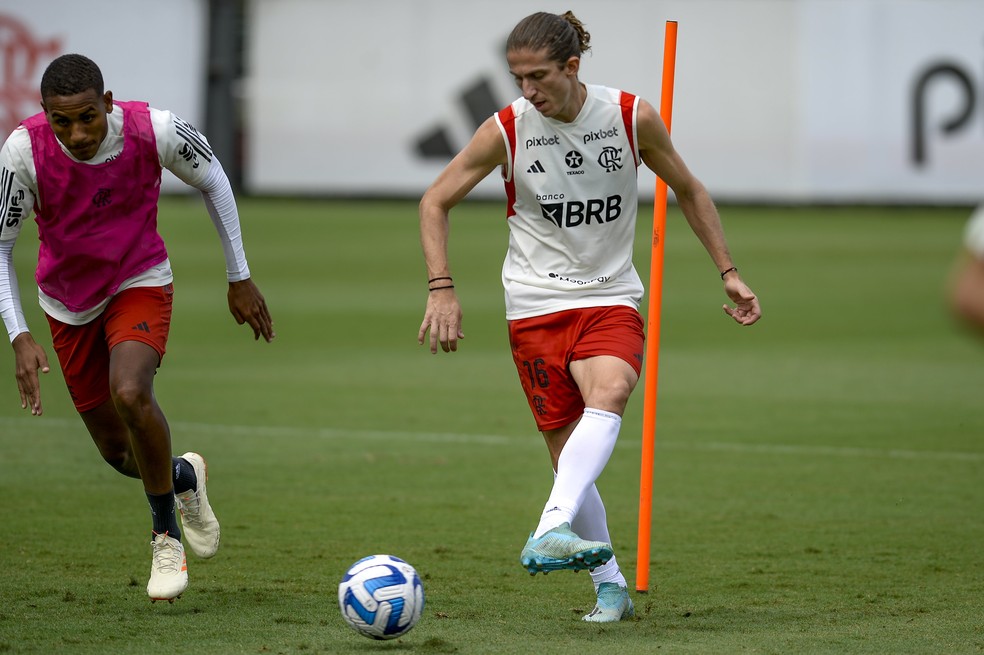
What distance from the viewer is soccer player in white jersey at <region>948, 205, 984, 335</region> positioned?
3168 mm

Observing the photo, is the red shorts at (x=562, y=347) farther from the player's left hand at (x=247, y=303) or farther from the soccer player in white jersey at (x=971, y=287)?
the soccer player in white jersey at (x=971, y=287)

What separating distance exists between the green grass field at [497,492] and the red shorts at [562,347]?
0.86m

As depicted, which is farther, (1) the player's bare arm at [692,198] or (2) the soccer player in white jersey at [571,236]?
(1) the player's bare arm at [692,198]

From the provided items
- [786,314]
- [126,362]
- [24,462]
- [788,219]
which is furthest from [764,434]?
[788,219]

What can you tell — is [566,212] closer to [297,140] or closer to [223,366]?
[223,366]

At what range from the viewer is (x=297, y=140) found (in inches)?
1203

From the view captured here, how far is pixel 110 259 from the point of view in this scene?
6371 mm

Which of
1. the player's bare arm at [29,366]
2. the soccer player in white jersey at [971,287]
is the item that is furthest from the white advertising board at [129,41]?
the soccer player in white jersey at [971,287]

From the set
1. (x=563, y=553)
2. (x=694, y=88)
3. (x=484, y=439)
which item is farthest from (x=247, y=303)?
(x=694, y=88)

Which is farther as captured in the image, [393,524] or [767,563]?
[393,524]

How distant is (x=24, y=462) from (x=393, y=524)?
3.03m

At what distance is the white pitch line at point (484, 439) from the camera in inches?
405

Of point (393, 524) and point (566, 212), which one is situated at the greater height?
point (566, 212)

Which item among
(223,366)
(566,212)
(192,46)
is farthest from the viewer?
(192,46)
